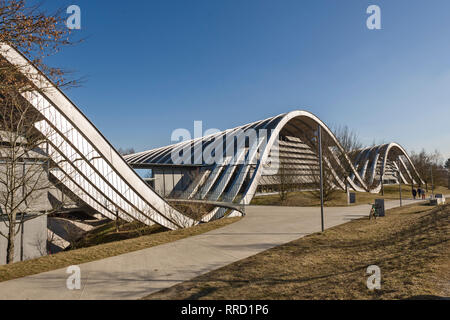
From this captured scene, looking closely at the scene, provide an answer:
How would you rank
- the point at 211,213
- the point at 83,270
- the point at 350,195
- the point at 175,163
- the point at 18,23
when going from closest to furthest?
1. the point at 18,23
2. the point at 83,270
3. the point at 211,213
4. the point at 350,195
5. the point at 175,163

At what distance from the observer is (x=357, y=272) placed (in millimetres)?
5352

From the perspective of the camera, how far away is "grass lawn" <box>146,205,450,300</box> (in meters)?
4.31

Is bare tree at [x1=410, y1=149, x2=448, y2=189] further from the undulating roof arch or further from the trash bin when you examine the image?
the trash bin

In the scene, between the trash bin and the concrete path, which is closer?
the concrete path

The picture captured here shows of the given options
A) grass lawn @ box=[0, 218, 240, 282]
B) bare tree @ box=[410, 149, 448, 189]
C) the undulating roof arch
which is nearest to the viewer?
grass lawn @ box=[0, 218, 240, 282]

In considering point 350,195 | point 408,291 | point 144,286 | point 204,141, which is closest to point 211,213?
point 350,195

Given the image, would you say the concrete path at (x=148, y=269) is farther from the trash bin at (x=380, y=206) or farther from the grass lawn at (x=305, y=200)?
the grass lawn at (x=305, y=200)

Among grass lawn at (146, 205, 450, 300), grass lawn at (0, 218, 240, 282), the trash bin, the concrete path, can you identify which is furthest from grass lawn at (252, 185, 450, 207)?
grass lawn at (146, 205, 450, 300)

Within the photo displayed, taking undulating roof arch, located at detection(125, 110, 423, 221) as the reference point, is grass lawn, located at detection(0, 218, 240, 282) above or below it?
below

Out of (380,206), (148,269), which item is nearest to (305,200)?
(380,206)

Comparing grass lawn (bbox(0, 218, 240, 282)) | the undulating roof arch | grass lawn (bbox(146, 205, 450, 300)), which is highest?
the undulating roof arch

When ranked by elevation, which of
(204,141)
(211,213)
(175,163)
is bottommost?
(211,213)
